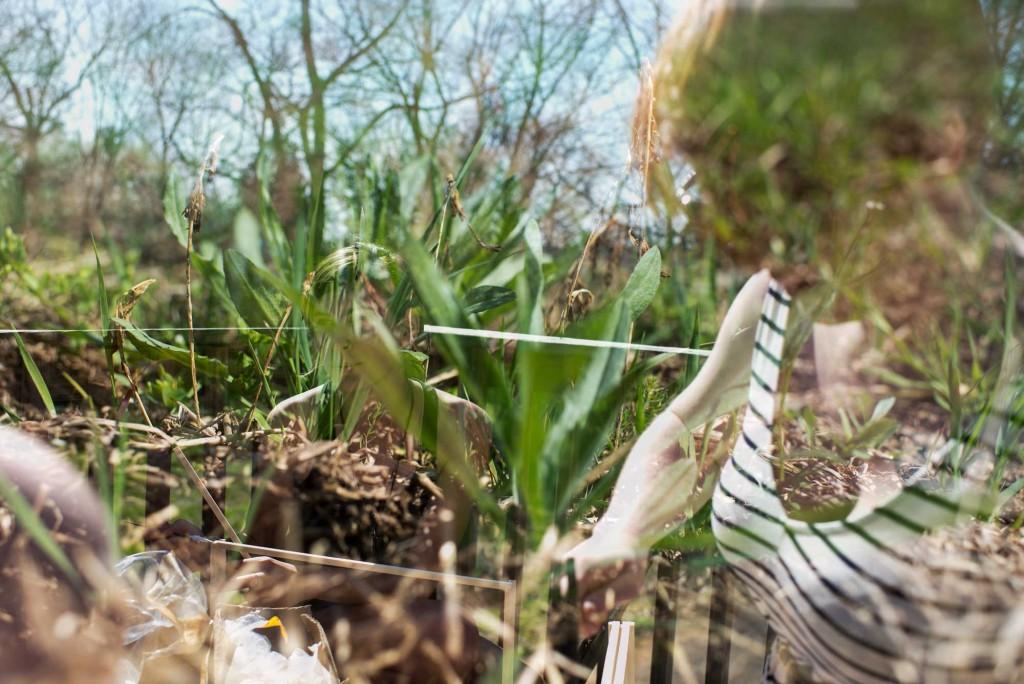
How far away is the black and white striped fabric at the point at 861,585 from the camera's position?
0.46 metres

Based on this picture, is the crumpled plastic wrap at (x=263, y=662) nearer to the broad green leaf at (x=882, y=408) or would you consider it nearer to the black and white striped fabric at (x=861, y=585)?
the black and white striped fabric at (x=861, y=585)

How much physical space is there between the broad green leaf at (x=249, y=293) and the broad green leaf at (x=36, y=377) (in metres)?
0.25

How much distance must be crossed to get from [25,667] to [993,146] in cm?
69

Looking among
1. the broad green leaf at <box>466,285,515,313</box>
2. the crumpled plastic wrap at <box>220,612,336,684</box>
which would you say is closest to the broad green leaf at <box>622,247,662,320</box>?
the broad green leaf at <box>466,285,515,313</box>

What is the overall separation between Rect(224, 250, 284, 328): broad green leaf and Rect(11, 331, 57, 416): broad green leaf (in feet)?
0.81

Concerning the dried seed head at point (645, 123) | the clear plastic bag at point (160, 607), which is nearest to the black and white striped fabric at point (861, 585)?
the dried seed head at point (645, 123)

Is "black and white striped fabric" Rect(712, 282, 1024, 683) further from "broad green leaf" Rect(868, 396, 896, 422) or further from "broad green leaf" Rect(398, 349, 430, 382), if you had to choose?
"broad green leaf" Rect(398, 349, 430, 382)

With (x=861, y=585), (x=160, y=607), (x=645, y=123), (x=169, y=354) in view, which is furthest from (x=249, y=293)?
(x=861, y=585)

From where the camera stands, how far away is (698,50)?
1.35 ft

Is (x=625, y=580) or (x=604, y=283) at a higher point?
(x=604, y=283)

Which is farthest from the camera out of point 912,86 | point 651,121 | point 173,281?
point 173,281

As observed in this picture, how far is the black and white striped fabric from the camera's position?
46 cm

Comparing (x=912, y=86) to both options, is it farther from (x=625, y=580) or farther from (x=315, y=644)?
(x=315, y=644)

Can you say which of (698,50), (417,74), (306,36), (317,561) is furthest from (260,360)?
(306,36)
